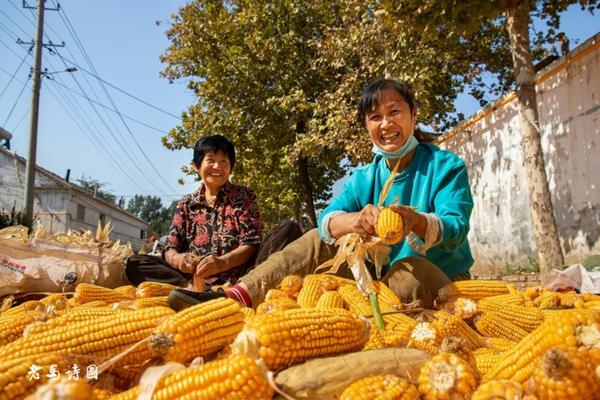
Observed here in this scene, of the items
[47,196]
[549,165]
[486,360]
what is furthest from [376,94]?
[47,196]

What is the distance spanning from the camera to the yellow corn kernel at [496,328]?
2.31 m

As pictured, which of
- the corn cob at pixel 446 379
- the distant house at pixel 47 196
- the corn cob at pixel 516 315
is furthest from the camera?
the distant house at pixel 47 196

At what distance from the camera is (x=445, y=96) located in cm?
1356

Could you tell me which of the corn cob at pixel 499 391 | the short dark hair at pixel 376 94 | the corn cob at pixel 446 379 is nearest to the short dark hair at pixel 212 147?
the short dark hair at pixel 376 94

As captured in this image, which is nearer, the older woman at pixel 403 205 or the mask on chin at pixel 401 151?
the older woman at pixel 403 205

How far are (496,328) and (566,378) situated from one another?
1.28 metres

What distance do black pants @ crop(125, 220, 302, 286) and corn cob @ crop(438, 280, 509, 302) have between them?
1823mm

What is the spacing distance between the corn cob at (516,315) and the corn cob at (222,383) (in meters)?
1.67

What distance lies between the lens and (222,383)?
1157 mm

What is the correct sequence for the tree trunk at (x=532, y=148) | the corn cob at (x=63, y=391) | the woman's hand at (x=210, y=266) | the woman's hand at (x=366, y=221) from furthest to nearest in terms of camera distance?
the tree trunk at (x=532, y=148) < the woman's hand at (x=210, y=266) < the woman's hand at (x=366, y=221) < the corn cob at (x=63, y=391)

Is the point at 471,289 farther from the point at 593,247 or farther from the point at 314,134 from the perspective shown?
the point at 314,134

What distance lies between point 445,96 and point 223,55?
8.19 m

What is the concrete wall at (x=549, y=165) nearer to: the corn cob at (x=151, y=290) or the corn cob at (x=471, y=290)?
the corn cob at (x=471, y=290)

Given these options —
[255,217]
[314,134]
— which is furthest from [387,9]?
[314,134]
